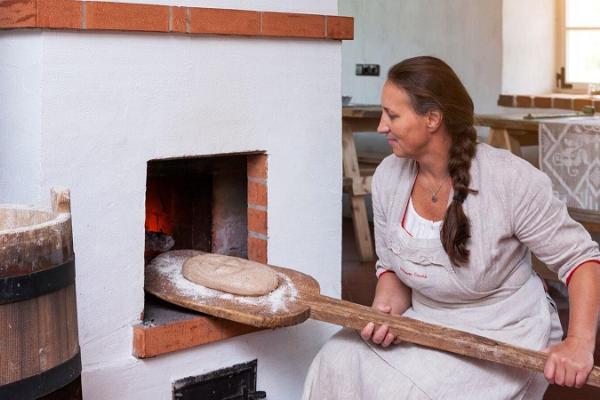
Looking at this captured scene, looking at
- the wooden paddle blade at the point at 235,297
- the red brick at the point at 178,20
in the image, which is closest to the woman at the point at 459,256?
the wooden paddle blade at the point at 235,297

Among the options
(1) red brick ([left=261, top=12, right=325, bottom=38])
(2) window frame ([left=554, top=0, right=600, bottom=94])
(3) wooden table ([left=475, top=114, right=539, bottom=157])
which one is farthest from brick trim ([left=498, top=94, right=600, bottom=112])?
(1) red brick ([left=261, top=12, right=325, bottom=38])

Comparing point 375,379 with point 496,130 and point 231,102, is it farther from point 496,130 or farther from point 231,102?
point 496,130

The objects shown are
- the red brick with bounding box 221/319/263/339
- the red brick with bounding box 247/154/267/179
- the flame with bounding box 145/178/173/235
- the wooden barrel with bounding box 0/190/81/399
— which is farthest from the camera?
the flame with bounding box 145/178/173/235

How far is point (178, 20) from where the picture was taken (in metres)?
2.40

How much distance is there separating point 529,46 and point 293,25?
401 cm

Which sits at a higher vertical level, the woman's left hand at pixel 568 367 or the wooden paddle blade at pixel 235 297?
the wooden paddle blade at pixel 235 297

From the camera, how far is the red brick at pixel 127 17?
2.24m

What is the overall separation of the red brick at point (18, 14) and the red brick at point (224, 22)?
16.6 inches

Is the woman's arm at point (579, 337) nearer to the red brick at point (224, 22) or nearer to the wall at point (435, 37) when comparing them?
the red brick at point (224, 22)

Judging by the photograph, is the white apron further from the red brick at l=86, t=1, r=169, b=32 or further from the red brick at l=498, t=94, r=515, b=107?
→ the red brick at l=498, t=94, r=515, b=107

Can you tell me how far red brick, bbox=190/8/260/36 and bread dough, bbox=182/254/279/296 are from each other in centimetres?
61

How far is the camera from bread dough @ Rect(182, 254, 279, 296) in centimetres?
239

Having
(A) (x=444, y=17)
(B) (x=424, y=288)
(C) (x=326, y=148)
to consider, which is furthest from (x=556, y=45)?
(B) (x=424, y=288)

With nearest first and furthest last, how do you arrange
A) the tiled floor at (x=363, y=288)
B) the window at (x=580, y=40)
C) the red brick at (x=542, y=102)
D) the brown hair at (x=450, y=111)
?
1. the brown hair at (x=450, y=111)
2. the tiled floor at (x=363, y=288)
3. the red brick at (x=542, y=102)
4. the window at (x=580, y=40)
